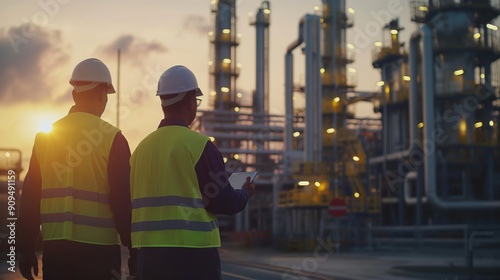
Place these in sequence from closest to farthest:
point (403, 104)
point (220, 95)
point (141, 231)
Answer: point (141, 231) < point (403, 104) < point (220, 95)

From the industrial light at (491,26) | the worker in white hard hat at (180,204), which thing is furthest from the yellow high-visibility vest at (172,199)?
the industrial light at (491,26)

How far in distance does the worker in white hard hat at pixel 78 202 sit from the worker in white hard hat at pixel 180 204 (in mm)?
327

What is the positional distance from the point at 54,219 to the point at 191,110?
99cm

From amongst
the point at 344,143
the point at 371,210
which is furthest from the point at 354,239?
the point at 344,143

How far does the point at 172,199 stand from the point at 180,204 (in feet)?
0.15

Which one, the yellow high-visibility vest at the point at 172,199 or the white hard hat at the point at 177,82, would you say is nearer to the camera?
the yellow high-visibility vest at the point at 172,199

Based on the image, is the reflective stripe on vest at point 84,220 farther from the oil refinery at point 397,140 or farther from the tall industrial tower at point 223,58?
the tall industrial tower at point 223,58

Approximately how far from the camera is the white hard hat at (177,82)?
3.72 metres

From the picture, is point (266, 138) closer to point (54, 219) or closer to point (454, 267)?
point (454, 267)

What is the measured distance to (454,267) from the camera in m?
16.1

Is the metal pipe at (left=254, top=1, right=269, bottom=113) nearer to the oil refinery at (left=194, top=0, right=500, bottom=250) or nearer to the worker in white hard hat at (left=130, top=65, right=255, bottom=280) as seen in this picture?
the oil refinery at (left=194, top=0, right=500, bottom=250)

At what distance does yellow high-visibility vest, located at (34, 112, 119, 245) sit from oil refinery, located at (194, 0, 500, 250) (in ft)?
74.7

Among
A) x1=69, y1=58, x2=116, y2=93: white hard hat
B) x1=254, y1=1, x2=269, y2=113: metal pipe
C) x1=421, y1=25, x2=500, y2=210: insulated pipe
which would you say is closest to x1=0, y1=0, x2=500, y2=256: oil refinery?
x1=421, y1=25, x2=500, y2=210: insulated pipe

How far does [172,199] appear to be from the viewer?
11.3ft
